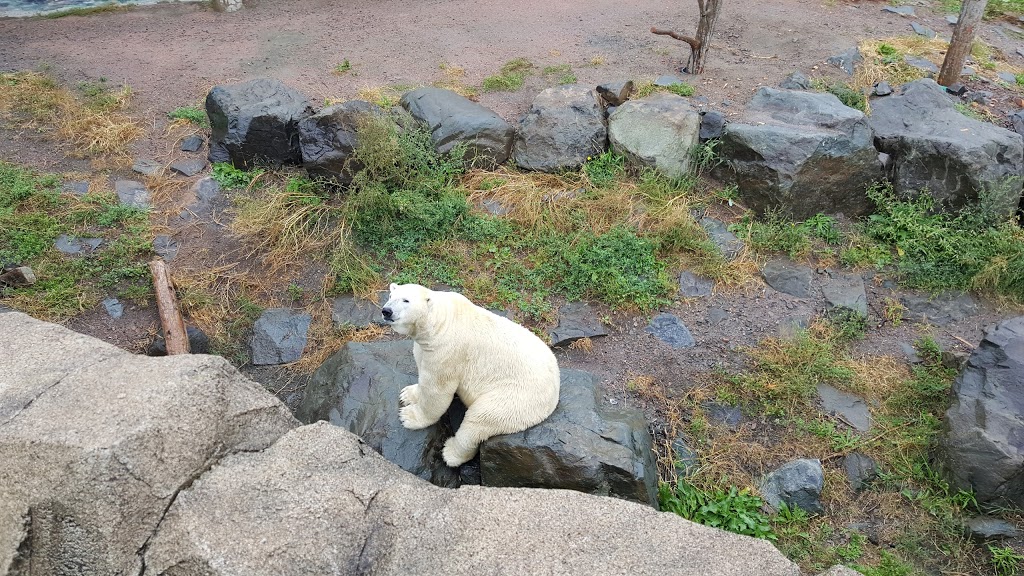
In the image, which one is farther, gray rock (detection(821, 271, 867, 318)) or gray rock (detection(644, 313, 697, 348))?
gray rock (detection(821, 271, 867, 318))

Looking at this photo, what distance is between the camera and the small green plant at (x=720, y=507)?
15.5ft

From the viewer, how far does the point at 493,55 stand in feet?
33.5

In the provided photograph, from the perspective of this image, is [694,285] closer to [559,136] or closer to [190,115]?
[559,136]

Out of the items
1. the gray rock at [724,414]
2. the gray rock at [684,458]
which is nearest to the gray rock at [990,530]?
the gray rock at [724,414]

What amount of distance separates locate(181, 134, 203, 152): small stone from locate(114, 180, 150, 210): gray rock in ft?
2.52

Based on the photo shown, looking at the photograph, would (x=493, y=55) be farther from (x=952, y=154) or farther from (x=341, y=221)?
(x=952, y=154)

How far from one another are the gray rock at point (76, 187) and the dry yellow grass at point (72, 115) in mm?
415

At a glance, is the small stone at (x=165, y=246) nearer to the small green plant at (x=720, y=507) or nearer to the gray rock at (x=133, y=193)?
the gray rock at (x=133, y=193)

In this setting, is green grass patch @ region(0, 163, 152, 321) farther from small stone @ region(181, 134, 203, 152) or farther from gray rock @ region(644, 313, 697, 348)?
gray rock @ region(644, 313, 697, 348)

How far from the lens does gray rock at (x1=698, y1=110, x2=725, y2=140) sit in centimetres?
803

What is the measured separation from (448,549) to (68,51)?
35.5 feet

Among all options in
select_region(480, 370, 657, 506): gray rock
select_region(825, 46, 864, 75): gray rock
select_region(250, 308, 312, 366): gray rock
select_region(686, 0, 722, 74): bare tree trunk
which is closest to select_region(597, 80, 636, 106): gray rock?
select_region(686, 0, 722, 74): bare tree trunk

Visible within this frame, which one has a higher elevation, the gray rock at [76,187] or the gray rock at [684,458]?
the gray rock at [76,187]

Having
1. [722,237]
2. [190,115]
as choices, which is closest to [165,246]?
[190,115]
